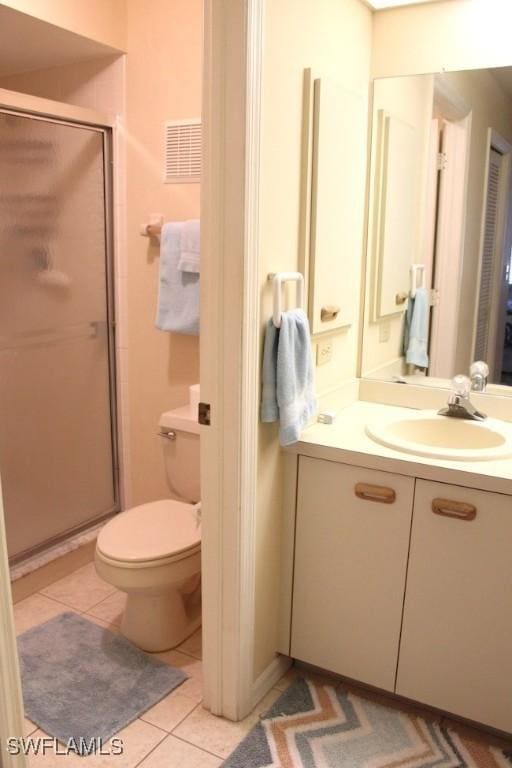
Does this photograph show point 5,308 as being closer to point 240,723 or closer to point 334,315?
point 334,315

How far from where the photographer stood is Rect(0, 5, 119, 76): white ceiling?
2.25 meters

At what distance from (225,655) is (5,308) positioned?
153 cm

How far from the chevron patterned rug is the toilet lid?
1.88 ft

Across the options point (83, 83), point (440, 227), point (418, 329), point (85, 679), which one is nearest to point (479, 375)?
point (418, 329)

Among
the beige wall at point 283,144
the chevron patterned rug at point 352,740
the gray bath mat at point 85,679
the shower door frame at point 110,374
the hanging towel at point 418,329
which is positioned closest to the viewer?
the shower door frame at point 110,374

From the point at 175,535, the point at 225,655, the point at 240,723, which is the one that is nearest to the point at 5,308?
the point at 175,535

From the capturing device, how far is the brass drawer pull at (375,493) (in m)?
1.77

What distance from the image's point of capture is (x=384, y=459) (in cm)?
176

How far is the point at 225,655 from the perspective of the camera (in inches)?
72.5

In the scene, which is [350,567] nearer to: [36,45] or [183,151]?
[183,151]

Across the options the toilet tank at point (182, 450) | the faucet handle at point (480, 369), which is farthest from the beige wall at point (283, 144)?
the toilet tank at point (182, 450)

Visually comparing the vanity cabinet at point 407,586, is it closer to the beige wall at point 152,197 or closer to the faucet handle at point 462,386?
the faucet handle at point 462,386

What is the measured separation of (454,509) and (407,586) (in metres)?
0.27

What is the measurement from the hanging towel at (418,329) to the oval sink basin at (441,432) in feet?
0.65
